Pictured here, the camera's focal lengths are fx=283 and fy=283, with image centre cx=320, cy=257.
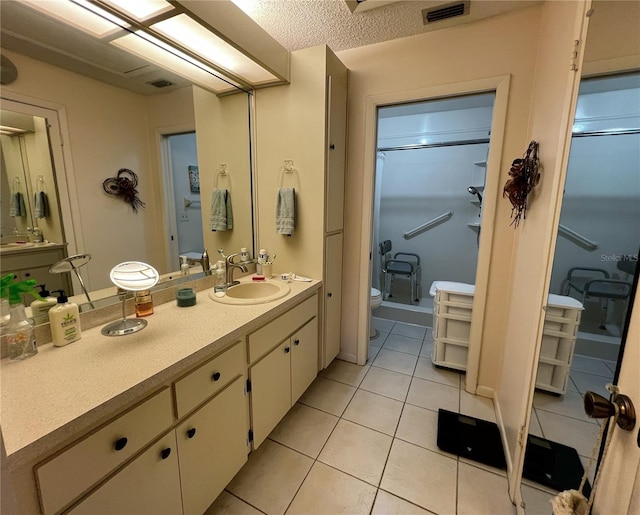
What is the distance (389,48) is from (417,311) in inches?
99.6

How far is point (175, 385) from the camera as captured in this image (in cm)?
98

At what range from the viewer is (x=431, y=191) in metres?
3.63

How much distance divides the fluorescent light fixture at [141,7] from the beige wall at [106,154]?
31cm

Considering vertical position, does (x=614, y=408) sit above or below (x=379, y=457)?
above

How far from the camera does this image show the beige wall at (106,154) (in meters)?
1.14

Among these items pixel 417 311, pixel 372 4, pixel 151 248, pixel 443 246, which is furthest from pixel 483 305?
pixel 151 248

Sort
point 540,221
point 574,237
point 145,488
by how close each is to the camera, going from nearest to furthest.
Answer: point 145,488, point 574,237, point 540,221

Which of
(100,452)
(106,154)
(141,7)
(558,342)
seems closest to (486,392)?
(558,342)

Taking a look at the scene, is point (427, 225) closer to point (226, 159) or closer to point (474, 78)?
point (474, 78)

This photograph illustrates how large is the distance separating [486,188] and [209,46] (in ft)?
6.19

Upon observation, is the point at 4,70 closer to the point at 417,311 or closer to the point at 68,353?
the point at 68,353

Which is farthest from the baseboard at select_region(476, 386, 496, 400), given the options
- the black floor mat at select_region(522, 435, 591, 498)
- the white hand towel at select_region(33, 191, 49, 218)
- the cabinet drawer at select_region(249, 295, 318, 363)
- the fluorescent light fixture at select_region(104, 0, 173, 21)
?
the fluorescent light fixture at select_region(104, 0, 173, 21)

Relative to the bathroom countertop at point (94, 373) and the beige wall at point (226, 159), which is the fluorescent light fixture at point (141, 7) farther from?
the bathroom countertop at point (94, 373)

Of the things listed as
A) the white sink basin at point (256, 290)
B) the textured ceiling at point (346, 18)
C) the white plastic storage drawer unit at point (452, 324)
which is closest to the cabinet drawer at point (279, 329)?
the white sink basin at point (256, 290)
